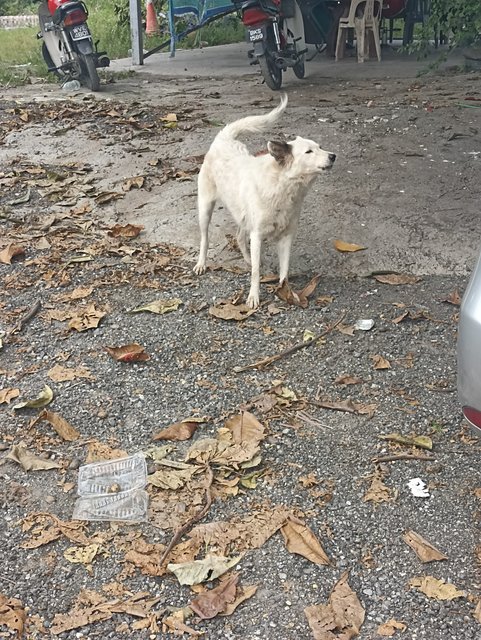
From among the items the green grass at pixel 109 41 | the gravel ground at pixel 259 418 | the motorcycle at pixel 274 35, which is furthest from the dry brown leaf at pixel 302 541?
the green grass at pixel 109 41

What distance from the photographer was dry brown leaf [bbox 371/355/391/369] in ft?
13.1

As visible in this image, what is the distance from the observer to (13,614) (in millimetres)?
2564

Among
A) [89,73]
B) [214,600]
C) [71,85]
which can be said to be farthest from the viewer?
[71,85]

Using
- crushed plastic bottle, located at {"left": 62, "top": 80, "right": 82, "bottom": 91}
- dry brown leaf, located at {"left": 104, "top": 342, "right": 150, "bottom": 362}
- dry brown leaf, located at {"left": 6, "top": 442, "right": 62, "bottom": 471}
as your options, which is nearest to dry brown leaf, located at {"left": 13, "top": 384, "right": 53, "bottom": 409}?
dry brown leaf, located at {"left": 6, "top": 442, "right": 62, "bottom": 471}

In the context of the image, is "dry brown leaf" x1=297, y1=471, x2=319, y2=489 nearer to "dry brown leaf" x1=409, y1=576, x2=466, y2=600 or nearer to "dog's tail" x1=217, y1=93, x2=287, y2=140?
"dry brown leaf" x1=409, y1=576, x2=466, y2=600

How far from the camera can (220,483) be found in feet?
10.4

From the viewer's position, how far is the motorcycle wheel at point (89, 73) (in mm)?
9789

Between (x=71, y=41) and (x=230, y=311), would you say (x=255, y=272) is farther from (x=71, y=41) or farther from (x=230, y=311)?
(x=71, y=41)

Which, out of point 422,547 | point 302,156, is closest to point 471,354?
point 422,547

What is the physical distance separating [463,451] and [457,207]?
9.76 ft

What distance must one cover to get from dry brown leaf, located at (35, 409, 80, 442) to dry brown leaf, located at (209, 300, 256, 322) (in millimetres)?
1264

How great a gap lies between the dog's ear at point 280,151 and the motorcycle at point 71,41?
5989 millimetres

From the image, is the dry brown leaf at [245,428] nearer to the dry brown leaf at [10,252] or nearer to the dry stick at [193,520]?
the dry stick at [193,520]

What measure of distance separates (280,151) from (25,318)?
1.76 meters
